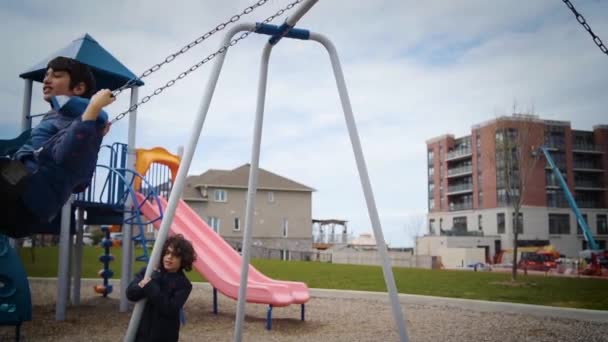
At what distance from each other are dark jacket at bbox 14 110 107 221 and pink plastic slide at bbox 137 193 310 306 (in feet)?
14.5

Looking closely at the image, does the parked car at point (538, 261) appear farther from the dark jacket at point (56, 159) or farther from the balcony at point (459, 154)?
the dark jacket at point (56, 159)

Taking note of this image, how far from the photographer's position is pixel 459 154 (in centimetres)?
5012

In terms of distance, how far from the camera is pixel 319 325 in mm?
7000

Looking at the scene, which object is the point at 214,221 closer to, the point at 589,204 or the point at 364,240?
the point at 364,240

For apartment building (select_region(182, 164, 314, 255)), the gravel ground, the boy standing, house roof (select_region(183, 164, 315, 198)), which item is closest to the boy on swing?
the boy standing

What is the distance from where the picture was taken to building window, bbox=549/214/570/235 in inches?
1714

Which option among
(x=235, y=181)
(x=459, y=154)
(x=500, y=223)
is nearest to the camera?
(x=235, y=181)

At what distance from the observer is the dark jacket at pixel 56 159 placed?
221 cm

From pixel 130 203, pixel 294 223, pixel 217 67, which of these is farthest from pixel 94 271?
pixel 294 223

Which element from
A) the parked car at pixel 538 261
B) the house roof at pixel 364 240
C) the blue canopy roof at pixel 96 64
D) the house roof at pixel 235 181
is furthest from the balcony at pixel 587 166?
the blue canopy roof at pixel 96 64

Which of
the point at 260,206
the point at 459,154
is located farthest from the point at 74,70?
the point at 459,154

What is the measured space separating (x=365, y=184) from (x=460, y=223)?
1919 inches

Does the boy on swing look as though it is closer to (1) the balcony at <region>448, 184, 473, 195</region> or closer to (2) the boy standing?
(2) the boy standing

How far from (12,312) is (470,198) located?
157ft
